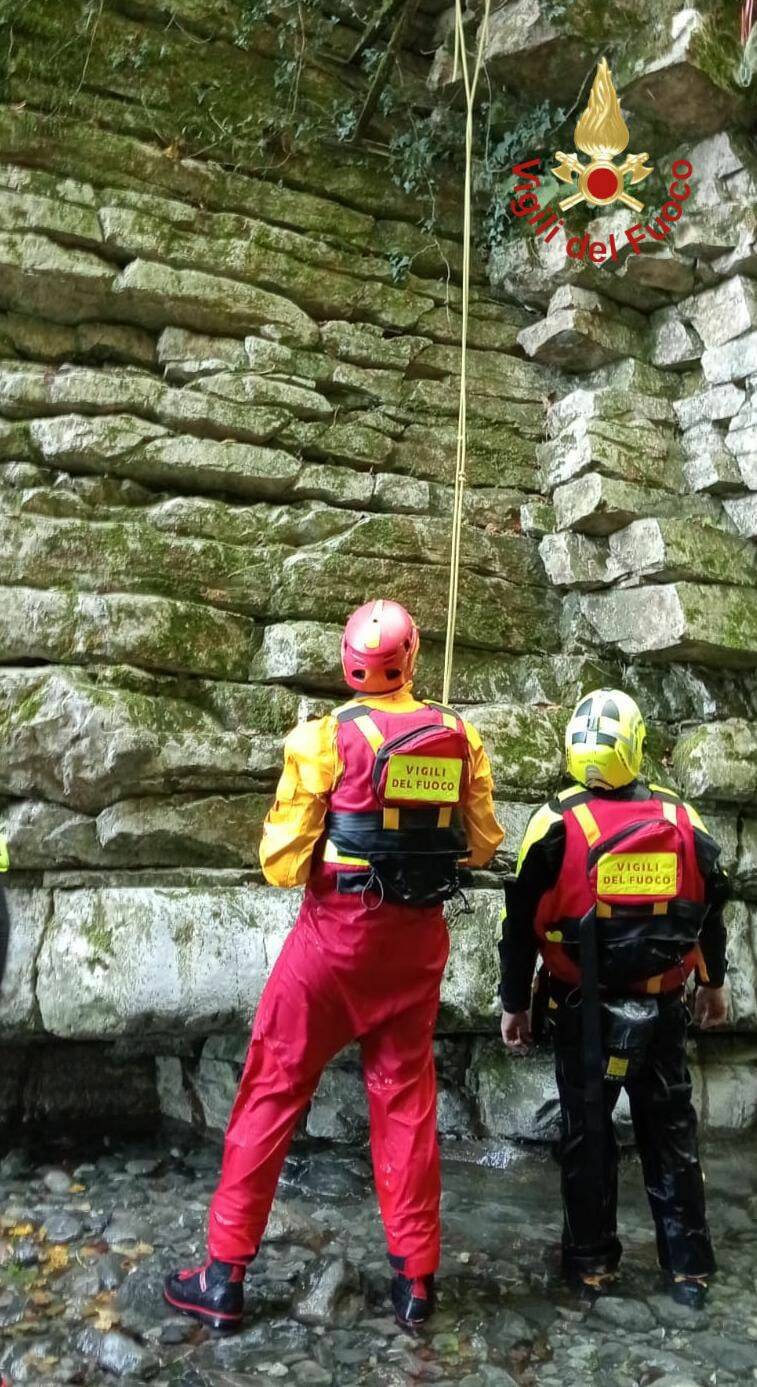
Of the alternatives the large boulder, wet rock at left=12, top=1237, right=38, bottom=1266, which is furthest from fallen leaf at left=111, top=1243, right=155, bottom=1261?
the large boulder

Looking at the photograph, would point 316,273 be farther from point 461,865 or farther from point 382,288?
point 461,865

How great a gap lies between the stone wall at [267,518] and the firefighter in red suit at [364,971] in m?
1.18

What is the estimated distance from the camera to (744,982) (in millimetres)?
5492

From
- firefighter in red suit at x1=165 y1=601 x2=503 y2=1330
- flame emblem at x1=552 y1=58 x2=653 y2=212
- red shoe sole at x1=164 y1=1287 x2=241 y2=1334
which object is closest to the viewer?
red shoe sole at x1=164 y1=1287 x2=241 y2=1334

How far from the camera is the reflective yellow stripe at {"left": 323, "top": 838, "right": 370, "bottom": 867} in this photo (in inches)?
144

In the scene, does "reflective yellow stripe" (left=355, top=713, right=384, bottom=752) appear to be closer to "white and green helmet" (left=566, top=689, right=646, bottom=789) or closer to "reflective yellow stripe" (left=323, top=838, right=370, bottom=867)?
"reflective yellow stripe" (left=323, top=838, right=370, bottom=867)

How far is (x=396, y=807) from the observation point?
3.62m

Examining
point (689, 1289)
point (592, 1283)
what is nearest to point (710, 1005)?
point (689, 1289)

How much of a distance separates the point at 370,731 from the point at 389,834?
371 mm

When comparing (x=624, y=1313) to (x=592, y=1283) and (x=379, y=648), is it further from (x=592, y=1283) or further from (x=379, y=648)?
(x=379, y=648)

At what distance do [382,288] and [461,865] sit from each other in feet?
13.5

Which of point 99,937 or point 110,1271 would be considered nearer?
point 110,1271

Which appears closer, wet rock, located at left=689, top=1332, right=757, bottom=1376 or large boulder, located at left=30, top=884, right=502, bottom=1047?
wet rock, located at left=689, top=1332, right=757, bottom=1376

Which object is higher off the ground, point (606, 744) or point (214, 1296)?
point (606, 744)
